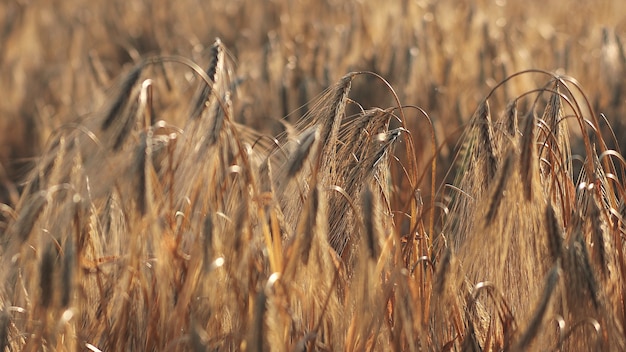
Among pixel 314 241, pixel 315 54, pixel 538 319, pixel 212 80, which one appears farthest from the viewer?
pixel 315 54

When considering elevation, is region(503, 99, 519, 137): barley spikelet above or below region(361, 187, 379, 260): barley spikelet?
above

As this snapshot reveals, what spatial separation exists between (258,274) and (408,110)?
1726mm

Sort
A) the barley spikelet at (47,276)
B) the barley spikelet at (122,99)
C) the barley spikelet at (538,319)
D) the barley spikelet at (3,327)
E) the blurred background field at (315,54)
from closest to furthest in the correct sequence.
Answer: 1. the barley spikelet at (538,319)
2. the barley spikelet at (47,276)
3. the barley spikelet at (3,327)
4. the barley spikelet at (122,99)
5. the blurred background field at (315,54)

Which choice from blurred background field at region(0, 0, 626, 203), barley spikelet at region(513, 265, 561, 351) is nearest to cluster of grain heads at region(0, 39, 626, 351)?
barley spikelet at region(513, 265, 561, 351)

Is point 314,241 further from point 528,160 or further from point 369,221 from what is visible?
point 528,160

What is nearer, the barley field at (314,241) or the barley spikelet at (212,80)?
the barley field at (314,241)

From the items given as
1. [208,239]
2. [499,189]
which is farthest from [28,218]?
[499,189]

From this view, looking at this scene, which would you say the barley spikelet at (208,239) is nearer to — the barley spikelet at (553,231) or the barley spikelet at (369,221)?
the barley spikelet at (369,221)

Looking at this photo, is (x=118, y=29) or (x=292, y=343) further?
(x=118, y=29)

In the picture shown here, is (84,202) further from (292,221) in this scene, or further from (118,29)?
(118,29)

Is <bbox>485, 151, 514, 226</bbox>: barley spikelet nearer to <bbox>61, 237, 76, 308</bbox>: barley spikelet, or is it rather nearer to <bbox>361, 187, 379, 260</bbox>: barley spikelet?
<bbox>361, 187, 379, 260</bbox>: barley spikelet

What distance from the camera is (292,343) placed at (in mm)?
1358

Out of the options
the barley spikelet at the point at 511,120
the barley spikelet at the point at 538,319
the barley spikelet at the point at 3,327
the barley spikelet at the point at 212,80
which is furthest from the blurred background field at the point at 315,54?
the barley spikelet at the point at 538,319

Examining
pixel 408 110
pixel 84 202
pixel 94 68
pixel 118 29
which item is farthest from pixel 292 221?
pixel 118 29
